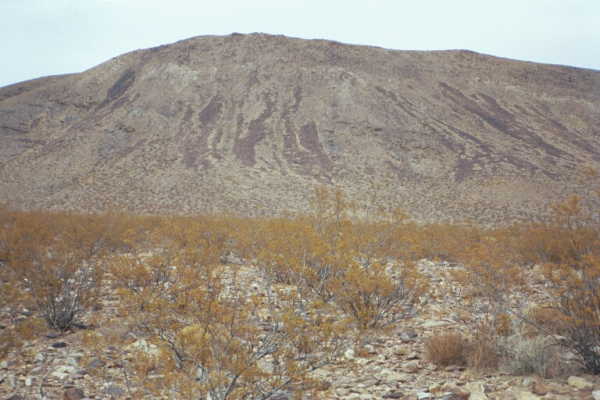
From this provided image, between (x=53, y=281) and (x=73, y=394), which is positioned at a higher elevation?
(x=53, y=281)

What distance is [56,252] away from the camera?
5293 millimetres

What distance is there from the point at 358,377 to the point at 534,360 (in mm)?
1573

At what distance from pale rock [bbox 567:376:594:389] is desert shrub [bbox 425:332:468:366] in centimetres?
87

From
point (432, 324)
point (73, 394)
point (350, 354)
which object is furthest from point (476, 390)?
point (73, 394)

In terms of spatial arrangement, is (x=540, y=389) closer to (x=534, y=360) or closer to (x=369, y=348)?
(x=534, y=360)

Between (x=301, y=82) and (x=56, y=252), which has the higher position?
(x=301, y=82)

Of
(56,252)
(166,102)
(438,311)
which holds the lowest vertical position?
(438,311)

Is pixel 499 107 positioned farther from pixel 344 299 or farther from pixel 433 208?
pixel 344 299

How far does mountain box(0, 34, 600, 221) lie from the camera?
24109mm

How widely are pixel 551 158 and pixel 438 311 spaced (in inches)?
1178

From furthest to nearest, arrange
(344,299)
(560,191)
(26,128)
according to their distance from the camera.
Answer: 1. (26,128)
2. (560,191)
3. (344,299)

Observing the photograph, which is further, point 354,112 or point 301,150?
point 354,112

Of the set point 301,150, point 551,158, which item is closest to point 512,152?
point 551,158

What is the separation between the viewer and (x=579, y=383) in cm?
324
